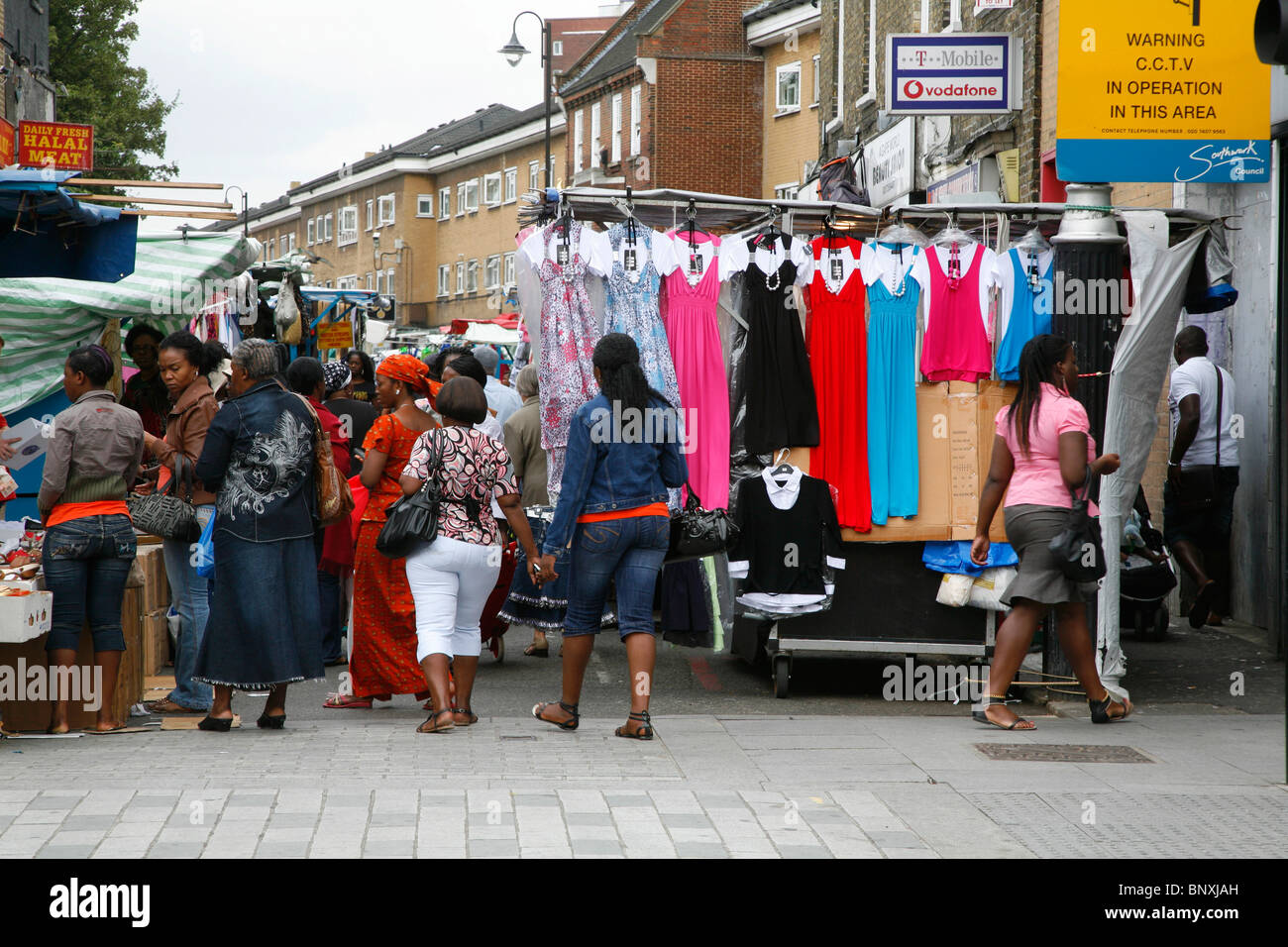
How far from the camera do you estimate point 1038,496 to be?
8117 mm

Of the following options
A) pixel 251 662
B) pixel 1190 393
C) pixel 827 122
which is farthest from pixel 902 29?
pixel 251 662

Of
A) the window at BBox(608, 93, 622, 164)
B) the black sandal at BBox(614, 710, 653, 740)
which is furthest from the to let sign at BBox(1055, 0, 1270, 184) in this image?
the window at BBox(608, 93, 622, 164)

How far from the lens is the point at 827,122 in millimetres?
A: 26016

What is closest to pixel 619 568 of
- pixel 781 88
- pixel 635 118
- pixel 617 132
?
pixel 781 88

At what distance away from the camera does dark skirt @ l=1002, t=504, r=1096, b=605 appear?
805 cm

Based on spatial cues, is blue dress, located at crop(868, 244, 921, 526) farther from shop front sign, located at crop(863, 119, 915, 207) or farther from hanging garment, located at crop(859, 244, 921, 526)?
shop front sign, located at crop(863, 119, 915, 207)

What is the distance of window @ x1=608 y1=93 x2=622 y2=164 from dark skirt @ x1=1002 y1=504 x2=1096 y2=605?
42.8 metres

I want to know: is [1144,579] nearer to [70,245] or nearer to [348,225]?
[70,245]

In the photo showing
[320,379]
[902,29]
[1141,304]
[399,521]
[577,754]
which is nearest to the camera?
[577,754]

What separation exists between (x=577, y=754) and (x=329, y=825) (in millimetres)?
1903

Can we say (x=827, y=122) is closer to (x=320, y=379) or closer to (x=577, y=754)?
(x=320, y=379)

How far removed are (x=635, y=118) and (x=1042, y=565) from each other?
41889 mm

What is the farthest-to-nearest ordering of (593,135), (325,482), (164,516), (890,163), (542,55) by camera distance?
(593,135) → (542,55) → (890,163) → (164,516) → (325,482)

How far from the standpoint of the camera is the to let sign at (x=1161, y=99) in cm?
874
